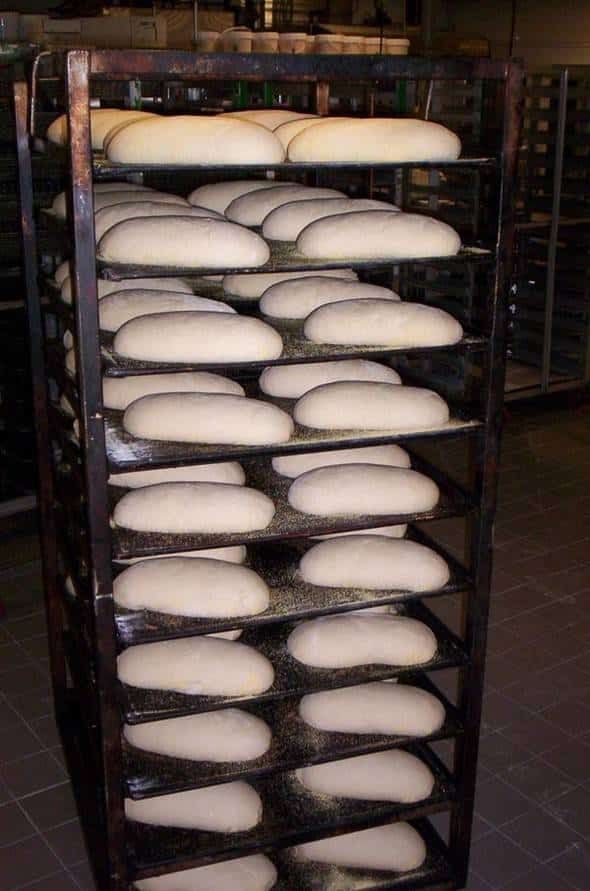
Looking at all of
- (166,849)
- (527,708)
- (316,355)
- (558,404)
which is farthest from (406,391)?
(558,404)

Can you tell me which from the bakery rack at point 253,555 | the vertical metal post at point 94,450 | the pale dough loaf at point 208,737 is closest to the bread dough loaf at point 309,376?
the bakery rack at point 253,555

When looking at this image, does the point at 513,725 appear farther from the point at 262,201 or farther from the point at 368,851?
the point at 262,201

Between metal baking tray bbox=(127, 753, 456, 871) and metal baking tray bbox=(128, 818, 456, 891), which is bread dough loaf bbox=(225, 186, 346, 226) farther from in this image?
metal baking tray bbox=(128, 818, 456, 891)

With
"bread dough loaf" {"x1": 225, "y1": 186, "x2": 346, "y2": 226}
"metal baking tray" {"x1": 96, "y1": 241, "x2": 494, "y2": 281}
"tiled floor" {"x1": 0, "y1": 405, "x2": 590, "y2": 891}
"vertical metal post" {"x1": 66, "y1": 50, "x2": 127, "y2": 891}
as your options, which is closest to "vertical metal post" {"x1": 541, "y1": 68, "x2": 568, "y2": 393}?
"tiled floor" {"x1": 0, "y1": 405, "x2": 590, "y2": 891}

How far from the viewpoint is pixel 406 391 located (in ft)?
5.96

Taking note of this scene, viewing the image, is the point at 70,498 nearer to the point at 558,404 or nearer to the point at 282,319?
the point at 282,319

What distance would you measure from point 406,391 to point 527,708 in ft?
4.62

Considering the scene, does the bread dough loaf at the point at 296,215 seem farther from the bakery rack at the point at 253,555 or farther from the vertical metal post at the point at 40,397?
the vertical metal post at the point at 40,397

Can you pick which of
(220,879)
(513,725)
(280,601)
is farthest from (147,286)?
(513,725)

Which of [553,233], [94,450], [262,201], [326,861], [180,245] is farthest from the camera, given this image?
[553,233]

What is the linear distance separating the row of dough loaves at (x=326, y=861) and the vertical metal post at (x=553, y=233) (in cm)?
387

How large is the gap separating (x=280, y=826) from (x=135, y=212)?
4.20 ft

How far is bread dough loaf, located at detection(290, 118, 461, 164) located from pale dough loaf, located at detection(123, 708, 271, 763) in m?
1.09

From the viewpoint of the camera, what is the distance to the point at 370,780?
198 cm
